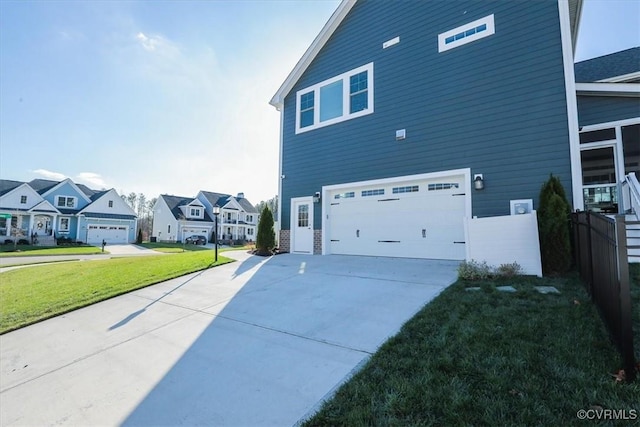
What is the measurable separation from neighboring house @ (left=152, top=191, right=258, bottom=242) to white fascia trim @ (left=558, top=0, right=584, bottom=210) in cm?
3297

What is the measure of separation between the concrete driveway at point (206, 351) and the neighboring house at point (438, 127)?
2674 mm

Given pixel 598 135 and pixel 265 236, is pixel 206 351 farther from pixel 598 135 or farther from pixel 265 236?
pixel 598 135

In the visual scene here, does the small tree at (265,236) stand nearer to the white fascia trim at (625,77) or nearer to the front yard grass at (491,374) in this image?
the front yard grass at (491,374)

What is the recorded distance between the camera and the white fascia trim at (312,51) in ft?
33.0

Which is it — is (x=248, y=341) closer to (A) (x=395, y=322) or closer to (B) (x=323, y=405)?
(B) (x=323, y=405)

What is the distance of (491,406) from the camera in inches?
75.4

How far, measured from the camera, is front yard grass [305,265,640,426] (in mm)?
1875

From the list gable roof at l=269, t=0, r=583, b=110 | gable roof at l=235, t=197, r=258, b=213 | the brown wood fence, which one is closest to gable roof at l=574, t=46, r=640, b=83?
gable roof at l=269, t=0, r=583, b=110

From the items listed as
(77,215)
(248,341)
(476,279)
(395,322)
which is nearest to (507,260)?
(476,279)

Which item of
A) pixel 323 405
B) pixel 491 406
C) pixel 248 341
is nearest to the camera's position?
pixel 491 406

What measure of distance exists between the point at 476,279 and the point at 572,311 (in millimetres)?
1994

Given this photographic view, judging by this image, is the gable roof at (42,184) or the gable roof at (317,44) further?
the gable roof at (42,184)

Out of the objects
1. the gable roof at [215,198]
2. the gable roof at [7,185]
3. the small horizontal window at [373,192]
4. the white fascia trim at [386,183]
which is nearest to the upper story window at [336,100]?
the white fascia trim at [386,183]

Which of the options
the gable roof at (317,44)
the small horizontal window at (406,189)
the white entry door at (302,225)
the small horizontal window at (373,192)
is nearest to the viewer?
the small horizontal window at (406,189)
